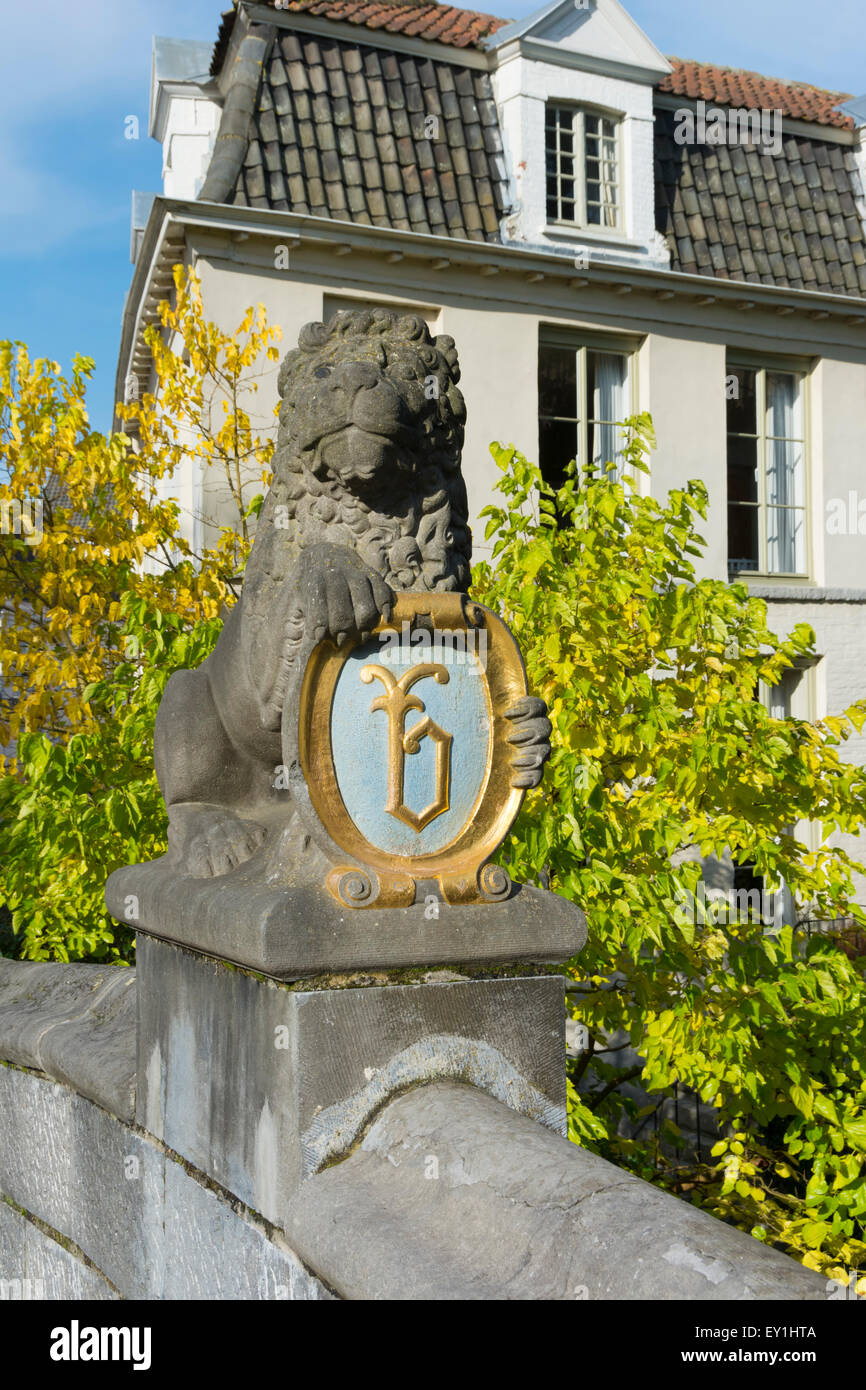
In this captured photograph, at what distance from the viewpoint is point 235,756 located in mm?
2877

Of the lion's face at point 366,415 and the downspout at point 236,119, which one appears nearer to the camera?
the lion's face at point 366,415

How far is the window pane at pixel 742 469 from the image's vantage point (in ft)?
43.7

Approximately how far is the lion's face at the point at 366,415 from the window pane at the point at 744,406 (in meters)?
11.1

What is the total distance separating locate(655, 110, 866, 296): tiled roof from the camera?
491 inches

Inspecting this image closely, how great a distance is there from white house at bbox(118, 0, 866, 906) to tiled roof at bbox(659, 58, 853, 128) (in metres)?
0.05

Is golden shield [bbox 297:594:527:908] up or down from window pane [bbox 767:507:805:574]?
down

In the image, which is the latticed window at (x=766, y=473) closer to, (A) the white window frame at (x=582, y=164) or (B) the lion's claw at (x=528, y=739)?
(A) the white window frame at (x=582, y=164)

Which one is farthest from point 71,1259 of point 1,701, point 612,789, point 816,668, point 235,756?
point 816,668

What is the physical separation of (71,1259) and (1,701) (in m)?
4.25

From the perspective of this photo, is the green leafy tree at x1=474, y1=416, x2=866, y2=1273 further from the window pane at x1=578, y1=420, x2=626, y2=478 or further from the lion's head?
the window pane at x1=578, y1=420, x2=626, y2=478

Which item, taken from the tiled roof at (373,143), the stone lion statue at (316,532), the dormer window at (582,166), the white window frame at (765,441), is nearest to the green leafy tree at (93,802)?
the stone lion statue at (316,532)

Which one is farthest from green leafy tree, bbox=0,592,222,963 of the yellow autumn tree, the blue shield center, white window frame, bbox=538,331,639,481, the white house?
white window frame, bbox=538,331,639,481
